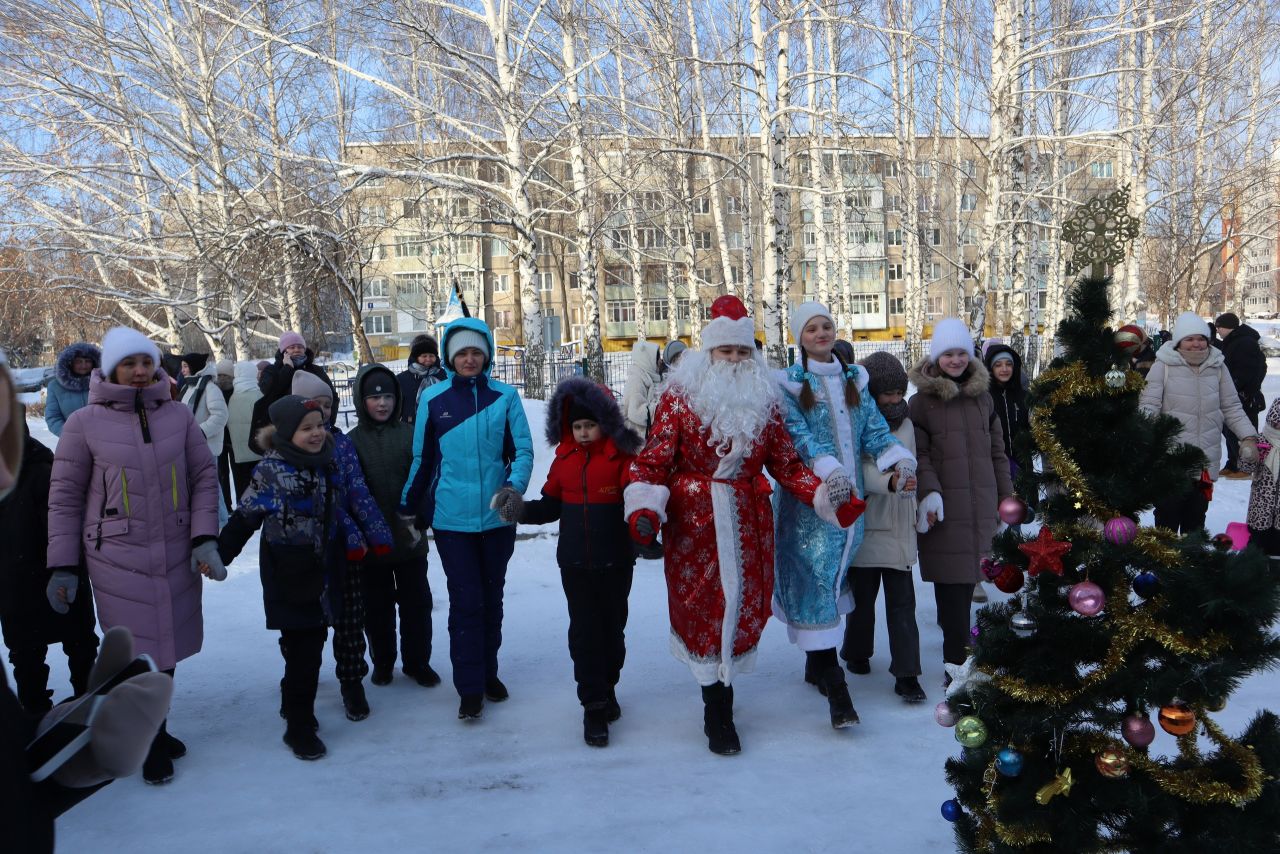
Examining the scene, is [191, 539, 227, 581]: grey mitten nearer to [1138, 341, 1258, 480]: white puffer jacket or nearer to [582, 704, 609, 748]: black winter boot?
[582, 704, 609, 748]: black winter boot

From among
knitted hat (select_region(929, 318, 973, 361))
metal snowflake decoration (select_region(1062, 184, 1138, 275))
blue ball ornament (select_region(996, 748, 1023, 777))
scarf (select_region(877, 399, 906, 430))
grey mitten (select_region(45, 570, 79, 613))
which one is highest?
metal snowflake decoration (select_region(1062, 184, 1138, 275))

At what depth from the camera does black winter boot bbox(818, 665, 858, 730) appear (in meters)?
4.54

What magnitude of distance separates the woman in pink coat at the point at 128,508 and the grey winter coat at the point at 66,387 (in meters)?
3.47

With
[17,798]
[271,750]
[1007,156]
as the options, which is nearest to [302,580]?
[271,750]

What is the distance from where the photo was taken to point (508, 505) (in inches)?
180

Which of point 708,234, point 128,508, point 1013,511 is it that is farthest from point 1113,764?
point 708,234

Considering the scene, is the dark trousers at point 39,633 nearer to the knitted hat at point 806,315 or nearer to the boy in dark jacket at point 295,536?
the boy in dark jacket at point 295,536

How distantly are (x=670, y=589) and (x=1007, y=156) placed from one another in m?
13.2

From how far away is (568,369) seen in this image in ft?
64.5

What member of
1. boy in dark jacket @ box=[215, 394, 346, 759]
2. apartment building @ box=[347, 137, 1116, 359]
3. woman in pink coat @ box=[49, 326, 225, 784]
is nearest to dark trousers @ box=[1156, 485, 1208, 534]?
boy in dark jacket @ box=[215, 394, 346, 759]

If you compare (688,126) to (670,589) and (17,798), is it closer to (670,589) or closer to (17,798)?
(670,589)

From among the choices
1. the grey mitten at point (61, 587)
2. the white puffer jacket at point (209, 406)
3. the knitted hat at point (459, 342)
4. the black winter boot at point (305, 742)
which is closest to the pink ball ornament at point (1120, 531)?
the knitted hat at point (459, 342)

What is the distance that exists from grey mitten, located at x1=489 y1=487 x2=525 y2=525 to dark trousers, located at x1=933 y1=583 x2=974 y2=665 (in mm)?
2363

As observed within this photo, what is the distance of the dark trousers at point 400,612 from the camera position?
532cm
